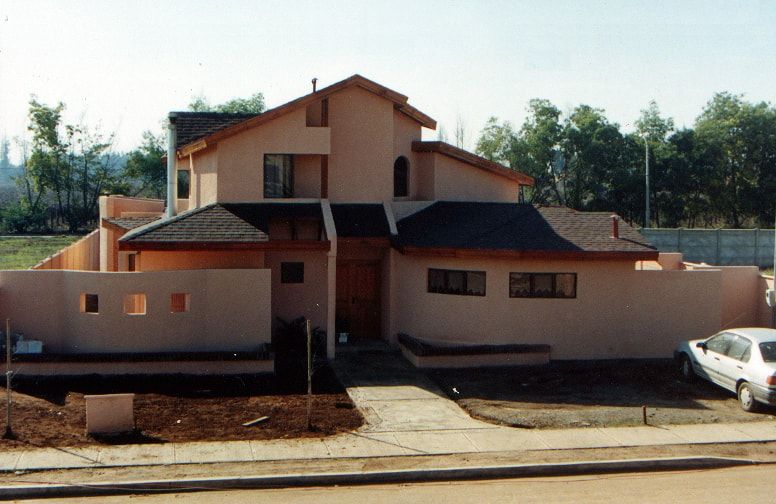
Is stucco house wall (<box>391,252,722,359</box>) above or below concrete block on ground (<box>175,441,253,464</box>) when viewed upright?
above

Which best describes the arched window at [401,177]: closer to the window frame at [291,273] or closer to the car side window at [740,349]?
the window frame at [291,273]

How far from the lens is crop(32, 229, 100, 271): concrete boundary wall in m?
24.0

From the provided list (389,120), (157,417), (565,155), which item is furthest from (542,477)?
(565,155)

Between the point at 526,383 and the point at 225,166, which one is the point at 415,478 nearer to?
the point at 526,383

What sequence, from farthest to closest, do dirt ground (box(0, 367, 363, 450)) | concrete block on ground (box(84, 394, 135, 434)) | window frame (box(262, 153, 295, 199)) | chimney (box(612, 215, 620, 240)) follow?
window frame (box(262, 153, 295, 199)) → chimney (box(612, 215, 620, 240)) → dirt ground (box(0, 367, 363, 450)) → concrete block on ground (box(84, 394, 135, 434))

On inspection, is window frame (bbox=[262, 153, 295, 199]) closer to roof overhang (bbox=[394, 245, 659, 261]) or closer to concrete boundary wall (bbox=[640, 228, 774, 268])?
roof overhang (bbox=[394, 245, 659, 261])

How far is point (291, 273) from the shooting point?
21062 mm

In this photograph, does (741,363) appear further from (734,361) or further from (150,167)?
(150,167)

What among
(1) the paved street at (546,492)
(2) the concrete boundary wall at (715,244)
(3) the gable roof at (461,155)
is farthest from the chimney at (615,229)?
(2) the concrete boundary wall at (715,244)

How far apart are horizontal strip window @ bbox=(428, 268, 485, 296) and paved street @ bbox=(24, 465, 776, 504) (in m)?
8.23

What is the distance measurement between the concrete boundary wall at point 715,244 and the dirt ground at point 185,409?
26.5 m

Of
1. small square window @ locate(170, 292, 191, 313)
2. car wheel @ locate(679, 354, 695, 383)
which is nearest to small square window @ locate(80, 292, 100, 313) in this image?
small square window @ locate(170, 292, 191, 313)

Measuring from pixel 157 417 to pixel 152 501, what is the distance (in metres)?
3.76

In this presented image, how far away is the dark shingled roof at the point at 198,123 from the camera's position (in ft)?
80.0
